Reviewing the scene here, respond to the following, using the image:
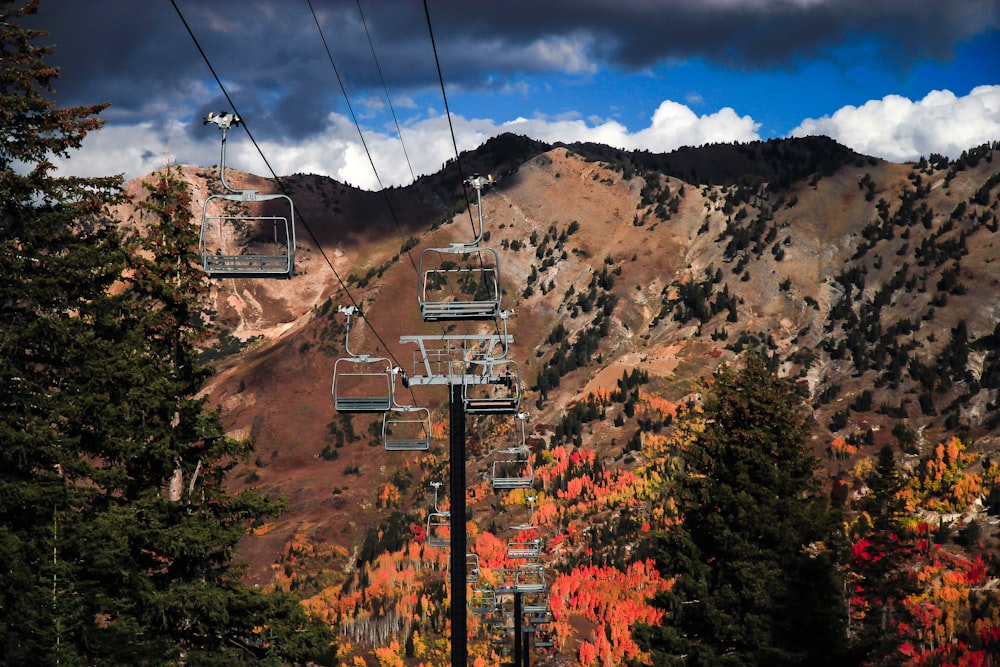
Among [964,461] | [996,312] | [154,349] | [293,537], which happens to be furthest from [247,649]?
[996,312]

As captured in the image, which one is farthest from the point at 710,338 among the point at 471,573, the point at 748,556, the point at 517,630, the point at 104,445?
the point at 104,445

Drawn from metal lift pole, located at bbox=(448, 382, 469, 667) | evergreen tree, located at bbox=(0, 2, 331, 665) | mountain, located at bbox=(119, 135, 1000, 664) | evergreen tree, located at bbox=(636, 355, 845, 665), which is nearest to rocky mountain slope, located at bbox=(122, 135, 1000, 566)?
mountain, located at bbox=(119, 135, 1000, 664)

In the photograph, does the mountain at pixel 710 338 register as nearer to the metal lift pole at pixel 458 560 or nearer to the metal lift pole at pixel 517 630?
the metal lift pole at pixel 517 630

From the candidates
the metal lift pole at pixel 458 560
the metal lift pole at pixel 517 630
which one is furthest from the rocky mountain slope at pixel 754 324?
the metal lift pole at pixel 458 560

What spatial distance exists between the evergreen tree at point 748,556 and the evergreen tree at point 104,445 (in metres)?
14.4

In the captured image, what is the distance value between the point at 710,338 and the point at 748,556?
121 m

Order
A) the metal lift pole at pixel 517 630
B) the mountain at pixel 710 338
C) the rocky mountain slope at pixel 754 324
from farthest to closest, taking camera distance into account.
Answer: the rocky mountain slope at pixel 754 324 < the mountain at pixel 710 338 < the metal lift pole at pixel 517 630

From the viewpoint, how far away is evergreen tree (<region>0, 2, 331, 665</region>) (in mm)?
26438

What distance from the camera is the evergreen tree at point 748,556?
117 ft

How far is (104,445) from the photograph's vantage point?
2809 centimetres

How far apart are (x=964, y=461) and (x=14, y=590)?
101546 millimetres

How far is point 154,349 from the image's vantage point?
29.4 metres

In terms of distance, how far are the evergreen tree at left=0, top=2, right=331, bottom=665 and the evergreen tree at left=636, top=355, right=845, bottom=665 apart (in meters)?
14.4

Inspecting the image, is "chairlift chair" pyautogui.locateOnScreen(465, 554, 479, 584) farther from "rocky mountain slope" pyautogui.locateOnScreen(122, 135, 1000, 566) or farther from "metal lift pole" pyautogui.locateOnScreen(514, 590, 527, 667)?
"rocky mountain slope" pyautogui.locateOnScreen(122, 135, 1000, 566)
